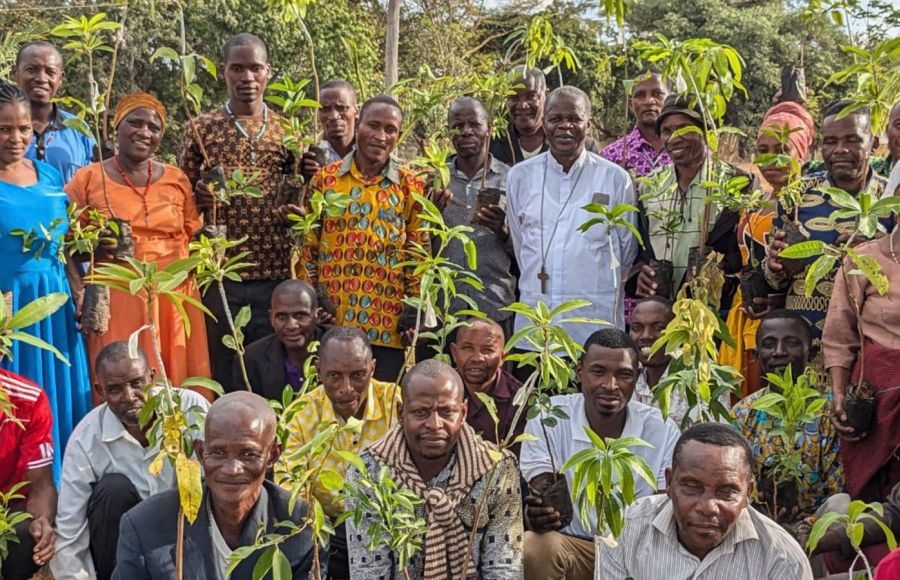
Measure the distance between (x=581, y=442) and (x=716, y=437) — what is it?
1.08m

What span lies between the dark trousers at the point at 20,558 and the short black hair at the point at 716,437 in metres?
2.45

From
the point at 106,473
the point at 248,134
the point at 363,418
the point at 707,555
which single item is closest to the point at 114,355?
the point at 106,473

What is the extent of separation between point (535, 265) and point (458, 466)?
1.71 m

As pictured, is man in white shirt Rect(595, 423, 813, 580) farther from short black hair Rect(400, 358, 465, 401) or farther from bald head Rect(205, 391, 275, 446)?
bald head Rect(205, 391, 275, 446)

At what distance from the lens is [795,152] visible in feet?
19.2

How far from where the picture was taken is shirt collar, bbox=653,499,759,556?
353 centimetres

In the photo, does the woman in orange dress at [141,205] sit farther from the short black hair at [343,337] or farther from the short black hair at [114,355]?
the short black hair at [343,337]

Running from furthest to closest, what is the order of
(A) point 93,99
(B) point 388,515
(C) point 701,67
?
(A) point 93,99, (C) point 701,67, (B) point 388,515

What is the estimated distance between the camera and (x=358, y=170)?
5590 millimetres

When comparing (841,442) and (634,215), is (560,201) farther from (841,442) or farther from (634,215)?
(841,442)

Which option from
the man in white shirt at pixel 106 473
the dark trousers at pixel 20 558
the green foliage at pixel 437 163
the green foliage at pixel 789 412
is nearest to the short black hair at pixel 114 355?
the man in white shirt at pixel 106 473

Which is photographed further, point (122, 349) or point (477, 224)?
point (477, 224)

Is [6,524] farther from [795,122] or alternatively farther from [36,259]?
[795,122]

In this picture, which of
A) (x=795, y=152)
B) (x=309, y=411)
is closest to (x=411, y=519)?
(x=309, y=411)
